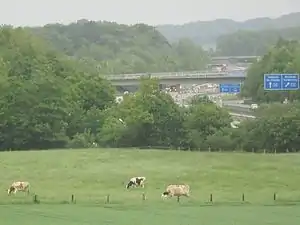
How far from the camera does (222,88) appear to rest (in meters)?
77.1

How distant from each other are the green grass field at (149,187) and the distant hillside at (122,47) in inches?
3499

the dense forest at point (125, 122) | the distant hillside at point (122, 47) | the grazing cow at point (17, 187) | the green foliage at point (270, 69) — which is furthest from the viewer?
the distant hillside at point (122, 47)

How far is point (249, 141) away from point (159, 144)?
26.9ft

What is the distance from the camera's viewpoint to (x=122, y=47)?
16650 centimetres

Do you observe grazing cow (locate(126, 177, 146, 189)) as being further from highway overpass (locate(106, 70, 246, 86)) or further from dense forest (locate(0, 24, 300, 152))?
highway overpass (locate(106, 70, 246, 86))

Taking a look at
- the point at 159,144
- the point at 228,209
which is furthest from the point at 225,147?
the point at 228,209

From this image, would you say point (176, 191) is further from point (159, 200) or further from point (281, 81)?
point (281, 81)

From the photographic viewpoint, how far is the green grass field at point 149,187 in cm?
2561

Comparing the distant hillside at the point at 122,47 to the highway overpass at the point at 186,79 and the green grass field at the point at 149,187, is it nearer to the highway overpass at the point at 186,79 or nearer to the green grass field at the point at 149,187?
the highway overpass at the point at 186,79

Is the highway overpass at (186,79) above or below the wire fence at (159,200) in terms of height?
above

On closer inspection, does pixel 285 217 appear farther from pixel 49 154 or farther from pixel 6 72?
pixel 6 72

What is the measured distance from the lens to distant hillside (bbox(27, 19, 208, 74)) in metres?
145

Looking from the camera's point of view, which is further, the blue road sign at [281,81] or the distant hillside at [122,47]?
the distant hillside at [122,47]

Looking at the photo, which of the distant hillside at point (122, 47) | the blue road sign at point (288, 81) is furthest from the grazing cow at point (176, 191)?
the distant hillside at point (122, 47)
